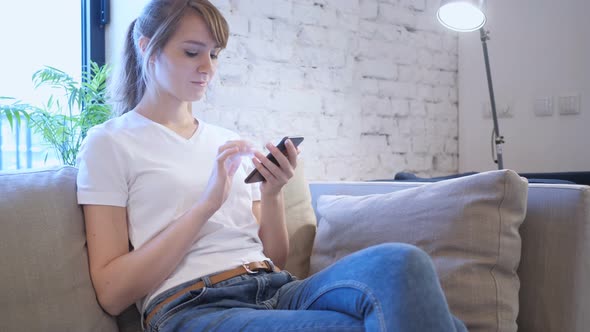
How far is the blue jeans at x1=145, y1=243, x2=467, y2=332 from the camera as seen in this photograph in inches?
37.7

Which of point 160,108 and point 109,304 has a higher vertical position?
point 160,108

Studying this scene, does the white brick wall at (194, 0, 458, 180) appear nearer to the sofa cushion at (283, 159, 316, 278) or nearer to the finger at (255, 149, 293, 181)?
the sofa cushion at (283, 159, 316, 278)

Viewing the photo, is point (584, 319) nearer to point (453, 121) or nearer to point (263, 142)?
point (263, 142)

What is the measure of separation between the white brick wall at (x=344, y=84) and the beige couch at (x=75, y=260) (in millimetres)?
1090

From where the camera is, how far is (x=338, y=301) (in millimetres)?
1066

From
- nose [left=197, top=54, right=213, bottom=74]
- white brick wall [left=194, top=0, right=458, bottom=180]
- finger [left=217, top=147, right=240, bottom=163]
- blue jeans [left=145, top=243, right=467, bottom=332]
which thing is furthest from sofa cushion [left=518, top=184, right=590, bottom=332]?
white brick wall [left=194, top=0, right=458, bottom=180]

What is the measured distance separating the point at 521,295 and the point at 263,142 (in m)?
1.35

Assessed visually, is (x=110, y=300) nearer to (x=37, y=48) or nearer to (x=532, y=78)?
(x=37, y=48)

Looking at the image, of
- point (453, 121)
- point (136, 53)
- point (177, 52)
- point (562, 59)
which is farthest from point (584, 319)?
point (453, 121)

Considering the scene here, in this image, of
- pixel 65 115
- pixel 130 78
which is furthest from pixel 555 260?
pixel 65 115

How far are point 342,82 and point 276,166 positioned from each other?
1.49 m

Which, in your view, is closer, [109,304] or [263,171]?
[109,304]

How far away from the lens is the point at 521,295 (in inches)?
53.3

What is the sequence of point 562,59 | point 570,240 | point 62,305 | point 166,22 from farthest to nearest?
point 562,59 → point 166,22 → point 570,240 → point 62,305
